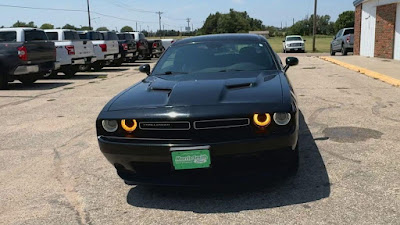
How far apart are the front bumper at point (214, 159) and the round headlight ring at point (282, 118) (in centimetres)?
11

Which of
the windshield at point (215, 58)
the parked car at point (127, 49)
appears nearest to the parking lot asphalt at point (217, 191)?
the windshield at point (215, 58)

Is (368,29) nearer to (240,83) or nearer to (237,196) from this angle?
(240,83)

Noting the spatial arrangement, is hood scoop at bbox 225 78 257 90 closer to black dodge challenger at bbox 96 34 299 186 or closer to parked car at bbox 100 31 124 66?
black dodge challenger at bbox 96 34 299 186

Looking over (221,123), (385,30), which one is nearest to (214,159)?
(221,123)

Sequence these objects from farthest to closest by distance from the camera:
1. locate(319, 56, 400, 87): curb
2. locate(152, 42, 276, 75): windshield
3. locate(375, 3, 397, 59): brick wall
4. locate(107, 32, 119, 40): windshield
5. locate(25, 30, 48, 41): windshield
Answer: locate(107, 32, 119, 40): windshield → locate(375, 3, 397, 59): brick wall → locate(25, 30, 48, 41): windshield → locate(319, 56, 400, 87): curb → locate(152, 42, 276, 75): windshield

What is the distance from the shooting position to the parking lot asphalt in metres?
3.00

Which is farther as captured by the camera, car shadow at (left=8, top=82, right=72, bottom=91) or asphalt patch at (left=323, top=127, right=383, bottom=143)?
car shadow at (left=8, top=82, right=72, bottom=91)

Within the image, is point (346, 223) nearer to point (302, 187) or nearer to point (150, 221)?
point (302, 187)

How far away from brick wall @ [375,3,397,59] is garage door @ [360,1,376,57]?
1.96ft

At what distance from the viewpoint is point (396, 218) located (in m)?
2.80

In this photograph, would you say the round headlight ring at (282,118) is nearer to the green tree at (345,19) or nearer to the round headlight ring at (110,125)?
the round headlight ring at (110,125)

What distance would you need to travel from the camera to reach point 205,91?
333cm

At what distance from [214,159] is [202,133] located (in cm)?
22

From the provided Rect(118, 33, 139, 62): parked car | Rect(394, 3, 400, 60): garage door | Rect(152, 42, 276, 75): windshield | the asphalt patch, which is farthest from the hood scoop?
Rect(118, 33, 139, 62): parked car
